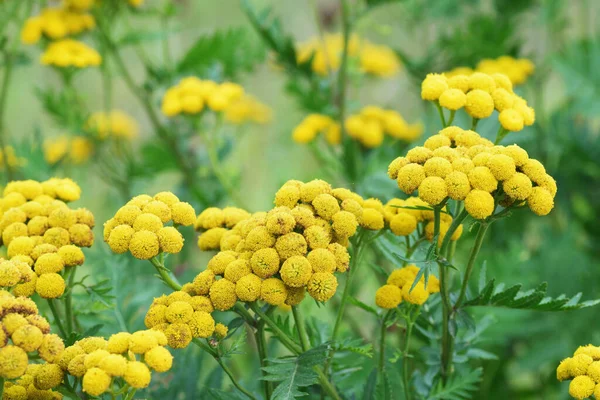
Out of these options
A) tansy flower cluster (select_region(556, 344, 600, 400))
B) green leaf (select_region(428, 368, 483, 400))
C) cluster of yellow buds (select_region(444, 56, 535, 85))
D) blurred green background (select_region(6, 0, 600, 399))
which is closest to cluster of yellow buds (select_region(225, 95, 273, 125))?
blurred green background (select_region(6, 0, 600, 399))

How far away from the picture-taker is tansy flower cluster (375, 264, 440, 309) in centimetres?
156

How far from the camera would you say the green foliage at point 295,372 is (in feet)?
4.62

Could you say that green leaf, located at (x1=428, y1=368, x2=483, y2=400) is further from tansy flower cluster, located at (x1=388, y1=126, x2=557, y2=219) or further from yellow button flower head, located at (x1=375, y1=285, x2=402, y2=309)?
tansy flower cluster, located at (x1=388, y1=126, x2=557, y2=219)

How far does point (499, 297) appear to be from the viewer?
5.11ft

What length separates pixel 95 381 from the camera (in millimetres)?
1239

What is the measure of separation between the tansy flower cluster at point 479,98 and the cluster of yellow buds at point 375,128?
1.23 metres

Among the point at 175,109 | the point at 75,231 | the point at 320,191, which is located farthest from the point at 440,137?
the point at 175,109

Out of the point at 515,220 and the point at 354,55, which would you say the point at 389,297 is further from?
the point at 354,55

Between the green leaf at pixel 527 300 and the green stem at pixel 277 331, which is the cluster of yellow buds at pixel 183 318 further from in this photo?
the green leaf at pixel 527 300

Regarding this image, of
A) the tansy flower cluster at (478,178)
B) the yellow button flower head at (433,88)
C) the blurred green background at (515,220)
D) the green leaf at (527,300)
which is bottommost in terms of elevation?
the blurred green background at (515,220)

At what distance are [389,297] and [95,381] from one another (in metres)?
0.65

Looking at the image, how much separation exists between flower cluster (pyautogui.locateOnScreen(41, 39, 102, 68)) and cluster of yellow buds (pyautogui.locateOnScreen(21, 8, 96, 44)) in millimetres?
46

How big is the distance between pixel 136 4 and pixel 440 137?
6.60 feet

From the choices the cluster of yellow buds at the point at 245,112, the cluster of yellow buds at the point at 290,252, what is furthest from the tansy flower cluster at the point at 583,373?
the cluster of yellow buds at the point at 245,112
